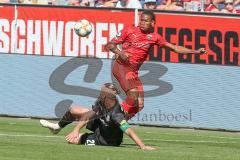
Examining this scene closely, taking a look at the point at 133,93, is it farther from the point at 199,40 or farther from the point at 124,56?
the point at 199,40

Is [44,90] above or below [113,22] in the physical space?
below

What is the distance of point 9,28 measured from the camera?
2466 centimetres

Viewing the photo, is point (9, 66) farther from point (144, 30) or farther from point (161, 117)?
point (144, 30)

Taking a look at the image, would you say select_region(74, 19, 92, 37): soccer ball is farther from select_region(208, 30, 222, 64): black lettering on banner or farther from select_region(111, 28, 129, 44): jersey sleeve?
select_region(111, 28, 129, 44): jersey sleeve

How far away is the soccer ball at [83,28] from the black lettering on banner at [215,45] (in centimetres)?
317

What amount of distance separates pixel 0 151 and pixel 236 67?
10.6 m

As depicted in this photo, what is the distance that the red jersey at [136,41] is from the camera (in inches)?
683

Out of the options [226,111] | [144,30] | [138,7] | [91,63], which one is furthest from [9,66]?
[144,30]

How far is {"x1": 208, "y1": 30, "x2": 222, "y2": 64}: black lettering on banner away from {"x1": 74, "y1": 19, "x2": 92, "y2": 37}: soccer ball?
3.17 metres

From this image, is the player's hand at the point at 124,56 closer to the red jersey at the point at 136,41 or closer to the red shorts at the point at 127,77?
the red jersey at the point at 136,41

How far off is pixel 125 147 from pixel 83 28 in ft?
29.0

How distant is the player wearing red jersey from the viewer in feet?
55.9

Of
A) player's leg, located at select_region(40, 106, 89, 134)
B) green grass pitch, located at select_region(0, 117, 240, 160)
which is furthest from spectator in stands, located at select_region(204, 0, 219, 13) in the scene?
player's leg, located at select_region(40, 106, 89, 134)

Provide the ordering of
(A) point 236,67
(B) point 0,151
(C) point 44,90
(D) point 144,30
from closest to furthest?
(B) point 0,151 → (D) point 144,30 → (A) point 236,67 → (C) point 44,90
